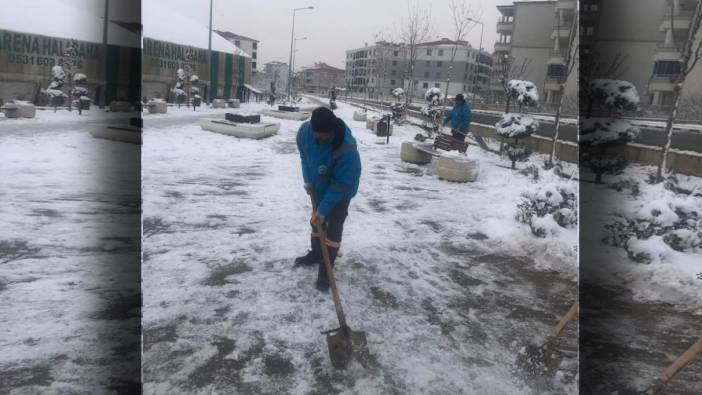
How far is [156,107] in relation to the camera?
Result: 17.0 metres

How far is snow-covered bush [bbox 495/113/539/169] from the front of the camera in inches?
379

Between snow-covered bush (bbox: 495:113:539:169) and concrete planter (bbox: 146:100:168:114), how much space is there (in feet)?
42.3

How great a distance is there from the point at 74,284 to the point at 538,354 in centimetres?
322

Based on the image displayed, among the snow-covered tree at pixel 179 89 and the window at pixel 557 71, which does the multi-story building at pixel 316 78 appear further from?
the window at pixel 557 71

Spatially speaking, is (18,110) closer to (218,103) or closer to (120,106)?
(218,103)

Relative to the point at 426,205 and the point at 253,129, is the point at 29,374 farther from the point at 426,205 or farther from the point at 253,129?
the point at 253,129

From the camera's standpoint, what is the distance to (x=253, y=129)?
11703 mm

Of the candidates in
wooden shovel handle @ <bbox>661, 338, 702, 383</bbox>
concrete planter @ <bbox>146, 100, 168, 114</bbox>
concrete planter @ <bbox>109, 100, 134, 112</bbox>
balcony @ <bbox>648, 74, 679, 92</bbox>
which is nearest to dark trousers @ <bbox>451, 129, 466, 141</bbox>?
balcony @ <bbox>648, 74, 679, 92</bbox>

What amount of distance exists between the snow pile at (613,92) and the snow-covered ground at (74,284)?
57.8 inches

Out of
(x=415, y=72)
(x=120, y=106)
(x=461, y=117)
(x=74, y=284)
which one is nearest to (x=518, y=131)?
(x=461, y=117)

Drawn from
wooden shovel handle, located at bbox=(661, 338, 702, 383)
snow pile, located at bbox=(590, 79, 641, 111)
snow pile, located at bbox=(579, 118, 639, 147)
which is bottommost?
wooden shovel handle, located at bbox=(661, 338, 702, 383)

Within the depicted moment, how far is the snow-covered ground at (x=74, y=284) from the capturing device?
1708 mm

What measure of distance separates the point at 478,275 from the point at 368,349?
1643 millimetres

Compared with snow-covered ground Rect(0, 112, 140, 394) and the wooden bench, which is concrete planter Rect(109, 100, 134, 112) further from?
the wooden bench
